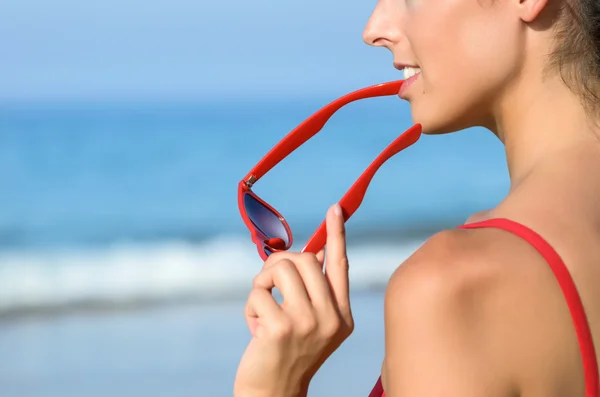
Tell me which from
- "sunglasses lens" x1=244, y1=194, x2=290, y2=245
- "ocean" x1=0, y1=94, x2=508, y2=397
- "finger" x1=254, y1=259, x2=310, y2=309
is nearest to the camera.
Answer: "finger" x1=254, y1=259, x2=310, y2=309

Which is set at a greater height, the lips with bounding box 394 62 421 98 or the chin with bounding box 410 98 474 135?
the lips with bounding box 394 62 421 98

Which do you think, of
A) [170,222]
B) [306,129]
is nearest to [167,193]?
[170,222]

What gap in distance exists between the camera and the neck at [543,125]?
150 cm

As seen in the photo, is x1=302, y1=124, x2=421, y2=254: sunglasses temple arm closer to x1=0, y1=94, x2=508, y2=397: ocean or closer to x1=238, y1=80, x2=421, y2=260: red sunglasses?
x1=238, y1=80, x2=421, y2=260: red sunglasses

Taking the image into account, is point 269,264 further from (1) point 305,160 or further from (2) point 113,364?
(1) point 305,160

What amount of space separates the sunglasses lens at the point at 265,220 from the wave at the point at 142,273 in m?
6.10

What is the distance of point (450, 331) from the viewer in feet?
3.97

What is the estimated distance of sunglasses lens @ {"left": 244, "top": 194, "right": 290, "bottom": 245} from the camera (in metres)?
1.84

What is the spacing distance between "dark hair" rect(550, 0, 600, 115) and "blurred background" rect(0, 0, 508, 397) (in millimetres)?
3905

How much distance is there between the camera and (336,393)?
208 inches

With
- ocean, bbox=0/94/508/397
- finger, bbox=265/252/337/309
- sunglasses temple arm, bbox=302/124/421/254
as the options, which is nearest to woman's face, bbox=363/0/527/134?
sunglasses temple arm, bbox=302/124/421/254

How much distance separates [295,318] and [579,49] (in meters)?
0.61

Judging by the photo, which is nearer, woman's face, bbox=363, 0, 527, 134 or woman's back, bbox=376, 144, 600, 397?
woman's back, bbox=376, 144, 600, 397

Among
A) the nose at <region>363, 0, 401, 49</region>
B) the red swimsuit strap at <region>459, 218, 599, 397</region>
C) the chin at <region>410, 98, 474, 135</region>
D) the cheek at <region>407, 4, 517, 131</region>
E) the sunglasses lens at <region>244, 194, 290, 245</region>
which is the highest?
the nose at <region>363, 0, 401, 49</region>
